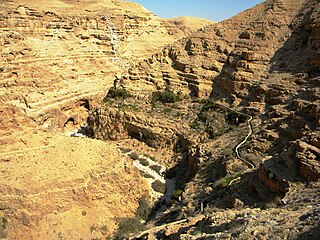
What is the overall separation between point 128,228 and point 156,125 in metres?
10.5

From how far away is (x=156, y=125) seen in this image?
25.0 meters

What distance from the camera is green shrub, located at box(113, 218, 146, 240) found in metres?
15.0

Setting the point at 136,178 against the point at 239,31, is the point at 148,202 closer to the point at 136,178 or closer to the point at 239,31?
the point at 136,178

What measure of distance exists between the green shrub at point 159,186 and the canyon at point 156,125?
2.7 inches

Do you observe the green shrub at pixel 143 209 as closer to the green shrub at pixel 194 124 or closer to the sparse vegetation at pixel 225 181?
the sparse vegetation at pixel 225 181

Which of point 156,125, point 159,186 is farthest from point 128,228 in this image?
point 156,125

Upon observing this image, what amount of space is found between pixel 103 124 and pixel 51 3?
774 inches

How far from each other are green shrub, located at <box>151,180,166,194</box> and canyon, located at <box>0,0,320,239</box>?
0.23ft

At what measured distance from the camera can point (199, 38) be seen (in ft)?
99.1

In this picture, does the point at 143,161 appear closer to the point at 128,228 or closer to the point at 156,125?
the point at 156,125

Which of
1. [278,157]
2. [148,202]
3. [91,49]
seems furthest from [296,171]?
[91,49]

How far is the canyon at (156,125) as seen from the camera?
1213 centimetres

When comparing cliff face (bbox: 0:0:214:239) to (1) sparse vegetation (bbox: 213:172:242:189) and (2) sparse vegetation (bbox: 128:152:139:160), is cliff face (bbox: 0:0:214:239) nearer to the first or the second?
(2) sparse vegetation (bbox: 128:152:139:160)

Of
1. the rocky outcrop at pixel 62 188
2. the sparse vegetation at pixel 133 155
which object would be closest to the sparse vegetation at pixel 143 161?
the sparse vegetation at pixel 133 155
